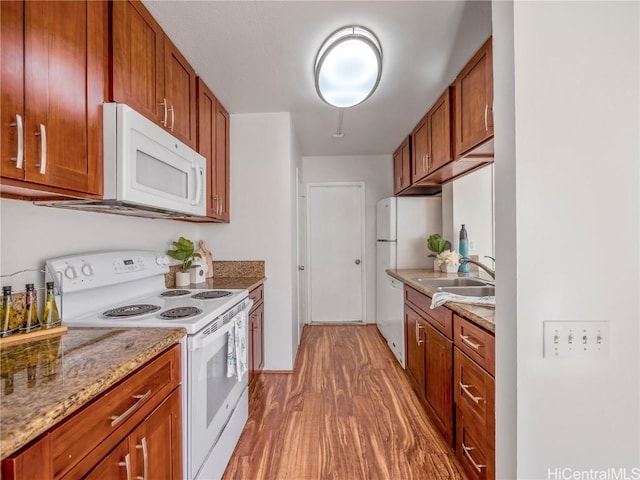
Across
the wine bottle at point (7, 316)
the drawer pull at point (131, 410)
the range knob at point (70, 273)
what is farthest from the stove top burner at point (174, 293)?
the drawer pull at point (131, 410)

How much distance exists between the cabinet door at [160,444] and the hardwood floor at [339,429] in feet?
1.99

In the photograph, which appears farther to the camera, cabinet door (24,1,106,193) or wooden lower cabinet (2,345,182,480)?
cabinet door (24,1,106,193)

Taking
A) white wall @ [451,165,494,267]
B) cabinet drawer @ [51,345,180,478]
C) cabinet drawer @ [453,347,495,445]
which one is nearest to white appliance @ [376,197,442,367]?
white wall @ [451,165,494,267]

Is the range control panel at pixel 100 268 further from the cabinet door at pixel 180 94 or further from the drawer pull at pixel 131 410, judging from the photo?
the cabinet door at pixel 180 94

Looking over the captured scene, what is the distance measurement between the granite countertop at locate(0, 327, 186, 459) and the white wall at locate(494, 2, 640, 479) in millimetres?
1123

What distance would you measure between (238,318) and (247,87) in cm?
170

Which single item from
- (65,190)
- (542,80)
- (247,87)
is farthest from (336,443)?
(247,87)

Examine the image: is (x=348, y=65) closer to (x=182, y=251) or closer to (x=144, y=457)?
(x=182, y=251)

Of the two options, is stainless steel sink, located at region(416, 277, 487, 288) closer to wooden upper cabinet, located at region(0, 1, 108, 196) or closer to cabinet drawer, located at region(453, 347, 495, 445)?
cabinet drawer, located at region(453, 347, 495, 445)

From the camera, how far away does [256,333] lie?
2465 millimetres

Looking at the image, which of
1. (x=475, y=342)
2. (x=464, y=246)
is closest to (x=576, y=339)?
(x=475, y=342)

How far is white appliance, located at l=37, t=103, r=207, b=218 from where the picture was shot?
123 cm

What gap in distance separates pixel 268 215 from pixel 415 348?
5.53ft

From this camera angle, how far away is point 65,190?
3.49 ft
